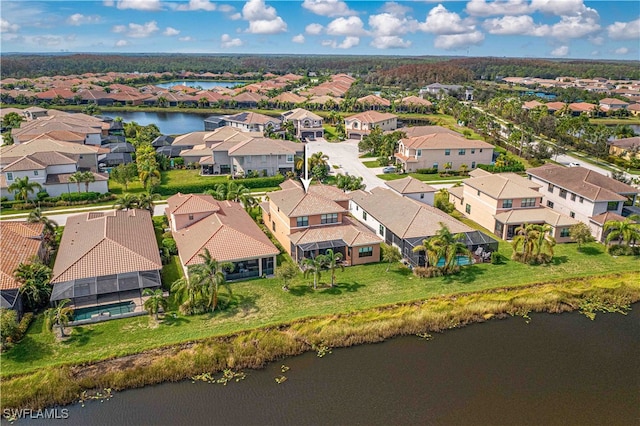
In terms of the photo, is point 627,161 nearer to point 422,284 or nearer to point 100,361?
point 422,284

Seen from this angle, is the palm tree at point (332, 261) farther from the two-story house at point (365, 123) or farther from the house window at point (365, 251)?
Result: the two-story house at point (365, 123)

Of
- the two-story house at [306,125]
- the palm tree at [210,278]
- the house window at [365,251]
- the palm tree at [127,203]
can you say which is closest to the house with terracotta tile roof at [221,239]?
the palm tree at [210,278]

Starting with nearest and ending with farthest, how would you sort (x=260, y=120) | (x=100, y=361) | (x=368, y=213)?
(x=100, y=361)
(x=368, y=213)
(x=260, y=120)

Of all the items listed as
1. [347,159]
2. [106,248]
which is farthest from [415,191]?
[106,248]

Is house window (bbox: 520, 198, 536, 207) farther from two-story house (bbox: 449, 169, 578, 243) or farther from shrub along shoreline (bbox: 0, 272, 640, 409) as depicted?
shrub along shoreline (bbox: 0, 272, 640, 409)

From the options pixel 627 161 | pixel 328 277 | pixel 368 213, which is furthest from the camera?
pixel 627 161

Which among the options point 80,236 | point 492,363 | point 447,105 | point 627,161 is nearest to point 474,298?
point 492,363

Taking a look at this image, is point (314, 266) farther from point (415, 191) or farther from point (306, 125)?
point (306, 125)
